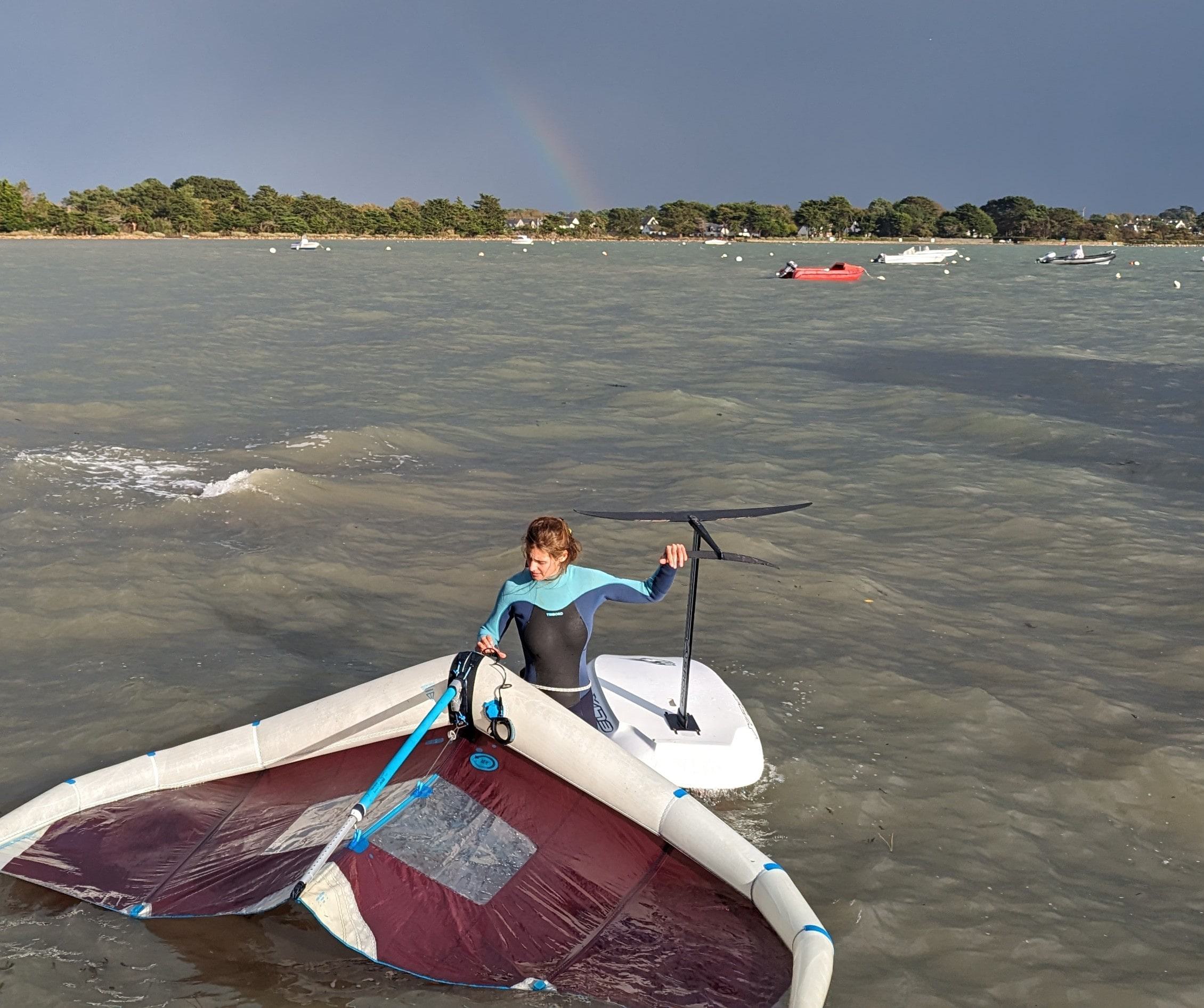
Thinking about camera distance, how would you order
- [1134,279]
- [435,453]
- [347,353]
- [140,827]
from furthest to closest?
[1134,279], [347,353], [435,453], [140,827]

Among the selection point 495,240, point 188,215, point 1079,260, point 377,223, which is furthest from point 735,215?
point 1079,260

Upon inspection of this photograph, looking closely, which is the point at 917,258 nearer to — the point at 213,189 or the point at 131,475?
the point at 131,475

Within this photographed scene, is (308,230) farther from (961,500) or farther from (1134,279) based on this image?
(961,500)

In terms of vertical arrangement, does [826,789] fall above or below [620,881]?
below

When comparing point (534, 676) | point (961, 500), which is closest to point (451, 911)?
point (534, 676)

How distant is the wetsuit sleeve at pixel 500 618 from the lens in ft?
19.1

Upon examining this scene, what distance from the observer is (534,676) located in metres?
6.09

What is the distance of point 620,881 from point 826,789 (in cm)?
207

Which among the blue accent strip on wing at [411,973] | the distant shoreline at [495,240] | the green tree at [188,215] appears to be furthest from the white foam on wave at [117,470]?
the green tree at [188,215]

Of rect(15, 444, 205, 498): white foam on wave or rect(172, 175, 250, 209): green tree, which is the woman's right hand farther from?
rect(172, 175, 250, 209): green tree

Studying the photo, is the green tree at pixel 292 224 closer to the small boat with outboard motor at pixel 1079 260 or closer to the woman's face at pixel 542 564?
the small boat with outboard motor at pixel 1079 260

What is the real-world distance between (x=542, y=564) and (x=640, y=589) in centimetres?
62

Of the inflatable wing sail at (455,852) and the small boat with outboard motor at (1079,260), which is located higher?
the inflatable wing sail at (455,852)

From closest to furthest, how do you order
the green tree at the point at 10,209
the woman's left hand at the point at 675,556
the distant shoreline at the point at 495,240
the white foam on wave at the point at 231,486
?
1. the woman's left hand at the point at 675,556
2. the white foam on wave at the point at 231,486
3. the green tree at the point at 10,209
4. the distant shoreline at the point at 495,240
